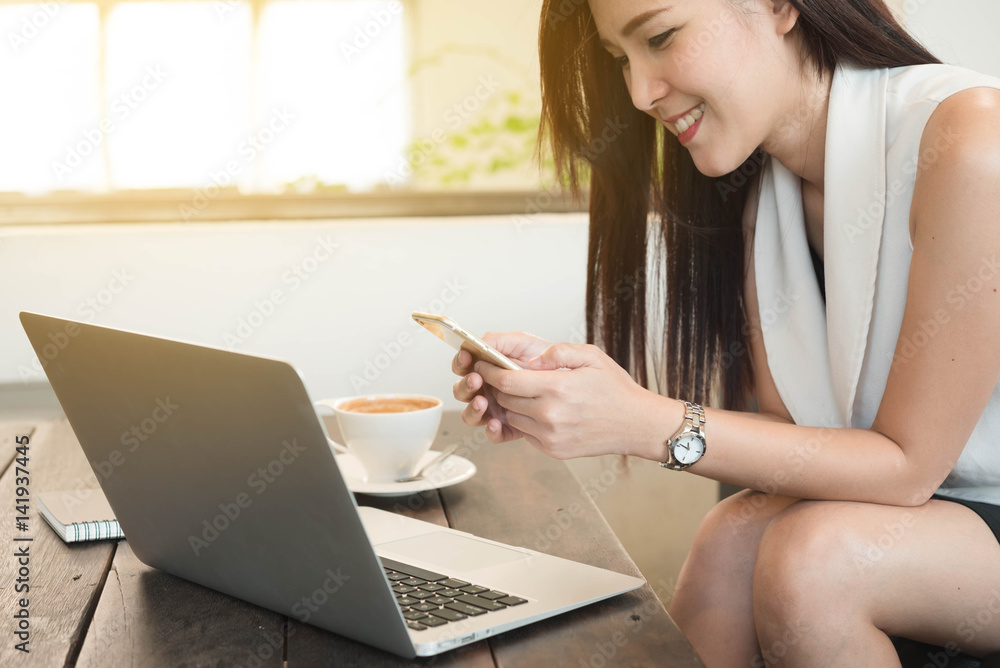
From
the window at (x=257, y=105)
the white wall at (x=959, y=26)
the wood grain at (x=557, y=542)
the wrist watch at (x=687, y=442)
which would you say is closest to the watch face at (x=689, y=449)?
the wrist watch at (x=687, y=442)

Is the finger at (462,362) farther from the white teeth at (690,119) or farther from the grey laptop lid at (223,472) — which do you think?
the white teeth at (690,119)

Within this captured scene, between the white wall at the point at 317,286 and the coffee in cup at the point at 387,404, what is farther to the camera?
the white wall at the point at 317,286

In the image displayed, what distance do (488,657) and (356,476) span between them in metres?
0.47

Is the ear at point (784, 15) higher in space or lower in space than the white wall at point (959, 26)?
lower

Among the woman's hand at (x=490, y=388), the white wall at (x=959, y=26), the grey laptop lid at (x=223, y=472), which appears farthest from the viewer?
the white wall at (x=959, y=26)

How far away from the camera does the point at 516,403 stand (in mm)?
875

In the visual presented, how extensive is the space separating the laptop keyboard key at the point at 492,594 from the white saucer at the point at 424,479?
0.29 metres

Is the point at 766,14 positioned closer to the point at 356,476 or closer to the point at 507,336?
the point at 507,336

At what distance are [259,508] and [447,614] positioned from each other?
0.51ft

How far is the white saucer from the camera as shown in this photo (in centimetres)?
99

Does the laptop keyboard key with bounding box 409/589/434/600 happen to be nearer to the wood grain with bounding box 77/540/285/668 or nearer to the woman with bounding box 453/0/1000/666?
the wood grain with bounding box 77/540/285/668

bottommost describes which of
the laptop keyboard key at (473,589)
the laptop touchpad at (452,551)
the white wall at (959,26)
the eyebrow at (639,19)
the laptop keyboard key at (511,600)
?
the laptop touchpad at (452,551)

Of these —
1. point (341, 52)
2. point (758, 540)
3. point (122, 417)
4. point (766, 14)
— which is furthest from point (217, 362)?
point (341, 52)

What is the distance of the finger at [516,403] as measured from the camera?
86 centimetres
